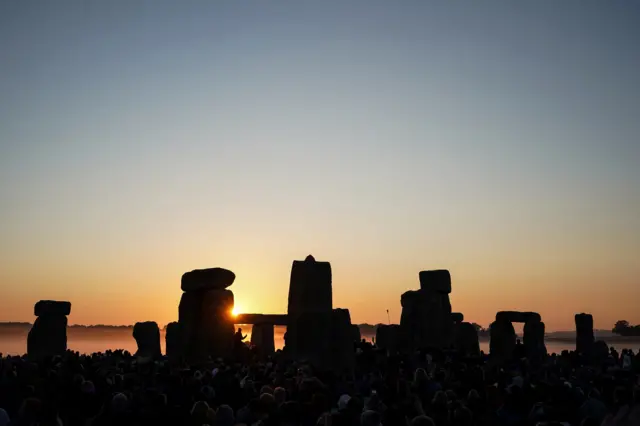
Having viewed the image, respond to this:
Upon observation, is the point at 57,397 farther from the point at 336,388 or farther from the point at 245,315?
the point at 245,315

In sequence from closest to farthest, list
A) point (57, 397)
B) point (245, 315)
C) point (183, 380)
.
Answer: point (57, 397), point (183, 380), point (245, 315)

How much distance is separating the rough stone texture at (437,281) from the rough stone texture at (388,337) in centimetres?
250

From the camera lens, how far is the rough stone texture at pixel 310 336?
24.8 m

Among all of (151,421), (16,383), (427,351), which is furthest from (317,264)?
(151,421)

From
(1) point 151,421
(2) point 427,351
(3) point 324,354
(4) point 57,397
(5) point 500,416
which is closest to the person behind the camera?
(1) point 151,421

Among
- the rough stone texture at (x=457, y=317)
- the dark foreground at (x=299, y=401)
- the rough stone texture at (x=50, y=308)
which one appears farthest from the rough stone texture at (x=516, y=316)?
the rough stone texture at (x=50, y=308)

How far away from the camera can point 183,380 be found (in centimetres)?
1429

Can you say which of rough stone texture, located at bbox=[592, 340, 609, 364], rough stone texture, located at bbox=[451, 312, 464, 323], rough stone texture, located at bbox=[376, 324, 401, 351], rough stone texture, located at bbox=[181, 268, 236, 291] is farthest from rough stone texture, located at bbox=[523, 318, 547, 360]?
rough stone texture, located at bbox=[181, 268, 236, 291]

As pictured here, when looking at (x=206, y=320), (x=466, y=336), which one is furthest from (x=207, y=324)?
(x=466, y=336)

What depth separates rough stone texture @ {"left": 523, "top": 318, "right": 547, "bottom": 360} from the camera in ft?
104

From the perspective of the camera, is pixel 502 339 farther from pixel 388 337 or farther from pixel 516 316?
pixel 388 337

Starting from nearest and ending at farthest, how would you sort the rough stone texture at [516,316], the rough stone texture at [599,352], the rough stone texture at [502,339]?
the rough stone texture at [599,352] → the rough stone texture at [502,339] → the rough stone texture at [516,316]

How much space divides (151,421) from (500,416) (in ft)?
16.9

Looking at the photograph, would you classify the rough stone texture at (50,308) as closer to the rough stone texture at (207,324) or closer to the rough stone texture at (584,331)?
the rough stone texture at (207,324)
